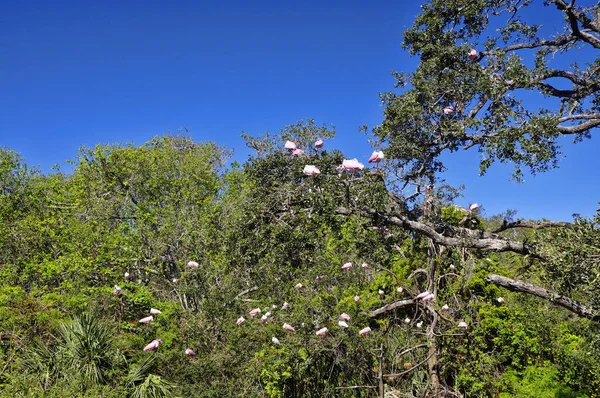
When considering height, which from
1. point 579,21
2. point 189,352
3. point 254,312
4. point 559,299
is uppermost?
point 579,21

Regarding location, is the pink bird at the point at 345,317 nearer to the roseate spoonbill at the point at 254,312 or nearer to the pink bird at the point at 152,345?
the roseate spoonbill at the point at 254,312

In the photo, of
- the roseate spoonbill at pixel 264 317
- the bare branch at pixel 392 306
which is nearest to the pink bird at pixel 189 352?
the roseate spoonbill at pixel 264 317

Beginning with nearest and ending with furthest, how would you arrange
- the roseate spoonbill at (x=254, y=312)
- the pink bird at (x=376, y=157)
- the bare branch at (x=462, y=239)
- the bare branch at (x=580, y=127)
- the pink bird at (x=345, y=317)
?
the pink bird at (x=376, y=157) < the bare branch at (x=462, y=239) < the bare branch at (x=580, y=127) < the pink bird at (x=345, y=317) < the roseate spoonbill at (x=254, y=312)

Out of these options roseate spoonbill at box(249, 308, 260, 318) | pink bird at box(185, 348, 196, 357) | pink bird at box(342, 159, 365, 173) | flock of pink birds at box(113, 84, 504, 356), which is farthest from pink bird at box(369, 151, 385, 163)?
pink bird at box(185, 348, 196, 357)

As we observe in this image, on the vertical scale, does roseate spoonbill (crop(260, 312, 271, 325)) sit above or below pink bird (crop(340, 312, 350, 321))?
above

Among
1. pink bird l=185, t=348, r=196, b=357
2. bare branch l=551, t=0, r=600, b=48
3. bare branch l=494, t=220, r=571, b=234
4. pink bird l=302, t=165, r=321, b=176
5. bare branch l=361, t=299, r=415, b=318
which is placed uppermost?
bare branch l=551, t=0, r=600, b=48

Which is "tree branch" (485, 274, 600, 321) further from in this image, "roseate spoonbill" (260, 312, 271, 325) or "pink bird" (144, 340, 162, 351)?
"pink bird" (144, 340, 162, 351)

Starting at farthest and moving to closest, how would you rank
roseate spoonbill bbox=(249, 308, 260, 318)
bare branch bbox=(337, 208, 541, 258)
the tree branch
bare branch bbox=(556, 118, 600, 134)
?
roseate spoonbill bbox=(249, 308, 260, 318)
bare branch bbox=(556, 118, 600, 134)
bare branch bbox=(337, 208, 541, 258)
the tree branch

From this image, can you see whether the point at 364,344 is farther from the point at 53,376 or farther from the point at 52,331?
the point at 52,331

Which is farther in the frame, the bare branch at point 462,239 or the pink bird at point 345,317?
the pink bird at point 345,317

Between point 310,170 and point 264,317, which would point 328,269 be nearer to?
point 264,317

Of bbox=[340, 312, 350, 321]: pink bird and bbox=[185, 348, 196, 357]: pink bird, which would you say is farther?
bbox=[185, 348, 196, 357]: pink bird

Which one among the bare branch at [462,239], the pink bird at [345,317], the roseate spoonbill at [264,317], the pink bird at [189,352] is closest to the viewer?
the bare branch at [462,239]

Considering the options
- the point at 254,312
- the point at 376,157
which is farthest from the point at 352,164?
the point at 254,312
